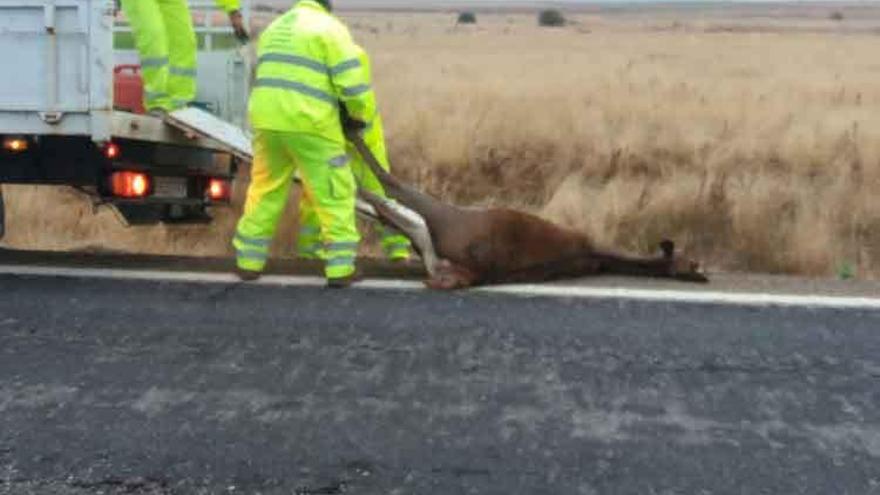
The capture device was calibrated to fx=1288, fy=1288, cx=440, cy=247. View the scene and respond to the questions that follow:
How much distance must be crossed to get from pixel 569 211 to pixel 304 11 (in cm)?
355

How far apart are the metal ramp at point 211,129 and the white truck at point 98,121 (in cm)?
1

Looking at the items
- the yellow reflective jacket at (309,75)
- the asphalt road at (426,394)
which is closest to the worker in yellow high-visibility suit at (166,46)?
the yellow reflective jacket at (309,75)

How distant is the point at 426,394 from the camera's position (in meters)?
4.74

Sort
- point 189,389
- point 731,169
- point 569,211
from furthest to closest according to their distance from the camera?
1. point 731,169
2. point 569,211
3. point 189,389

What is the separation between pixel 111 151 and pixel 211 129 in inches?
24.3

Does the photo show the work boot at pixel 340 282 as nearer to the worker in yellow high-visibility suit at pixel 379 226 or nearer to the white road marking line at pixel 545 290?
the white road marking line at pixel 545 290

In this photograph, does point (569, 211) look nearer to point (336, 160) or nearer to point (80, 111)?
point (336, 160)

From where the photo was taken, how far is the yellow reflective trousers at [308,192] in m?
6.70

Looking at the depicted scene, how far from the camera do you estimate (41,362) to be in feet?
17.0

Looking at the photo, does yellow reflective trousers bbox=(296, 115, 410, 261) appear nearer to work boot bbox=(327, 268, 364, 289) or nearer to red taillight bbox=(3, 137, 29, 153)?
work boot bbox=(327, 268, 364, 289)

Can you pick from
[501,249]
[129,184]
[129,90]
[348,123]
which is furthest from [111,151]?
[501,249]

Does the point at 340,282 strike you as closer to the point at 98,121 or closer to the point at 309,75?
the point at 309,75

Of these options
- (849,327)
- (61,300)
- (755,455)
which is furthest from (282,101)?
(755,455)

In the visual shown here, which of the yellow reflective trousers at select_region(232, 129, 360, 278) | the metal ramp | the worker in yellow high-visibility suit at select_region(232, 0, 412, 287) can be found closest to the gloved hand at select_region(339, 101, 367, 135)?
the worker in yellow high-visibility suit at select_region(232, 0, 412, 287)
